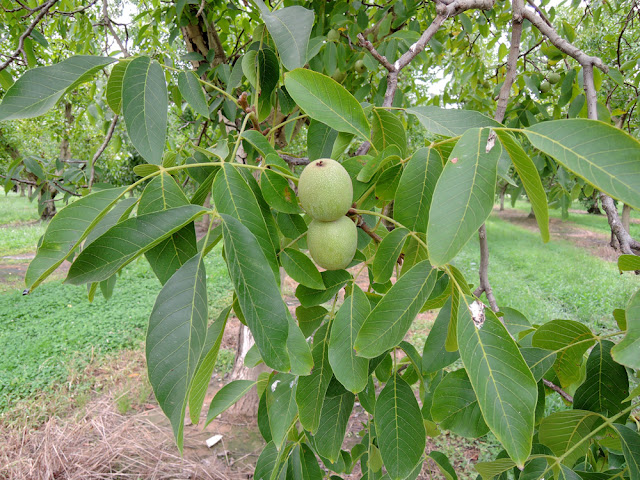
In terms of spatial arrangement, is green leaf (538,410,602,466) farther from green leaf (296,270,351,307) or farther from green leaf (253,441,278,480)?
green leaf (253,441,278,480)

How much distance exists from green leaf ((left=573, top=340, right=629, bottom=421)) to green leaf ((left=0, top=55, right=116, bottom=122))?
1.23 metres

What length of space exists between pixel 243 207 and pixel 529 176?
1.57 feet

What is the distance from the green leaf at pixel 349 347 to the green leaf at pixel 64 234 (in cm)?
48

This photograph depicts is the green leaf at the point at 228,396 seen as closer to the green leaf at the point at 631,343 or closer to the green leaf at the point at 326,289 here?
the green leaf at the point at 326,289

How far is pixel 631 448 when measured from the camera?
30.9 inches

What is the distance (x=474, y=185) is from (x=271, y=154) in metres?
0.44

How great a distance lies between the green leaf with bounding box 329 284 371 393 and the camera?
74 centimetres

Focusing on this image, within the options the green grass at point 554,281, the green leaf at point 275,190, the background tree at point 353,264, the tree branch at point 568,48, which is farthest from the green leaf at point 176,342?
the green grass at point 554,281

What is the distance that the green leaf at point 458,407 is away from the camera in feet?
2.87

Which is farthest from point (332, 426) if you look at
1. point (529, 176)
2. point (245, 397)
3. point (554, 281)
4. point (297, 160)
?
point (554, 281)

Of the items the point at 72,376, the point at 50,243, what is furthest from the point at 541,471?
the point at 72,376

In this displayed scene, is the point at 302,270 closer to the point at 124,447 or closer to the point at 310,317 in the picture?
the point at 310,317

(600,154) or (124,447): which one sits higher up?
(600,154)

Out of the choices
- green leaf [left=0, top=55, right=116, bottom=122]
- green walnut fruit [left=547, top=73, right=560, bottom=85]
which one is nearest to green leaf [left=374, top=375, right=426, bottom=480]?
green leaf [left=0, top=55, right=116, bottom=122]
